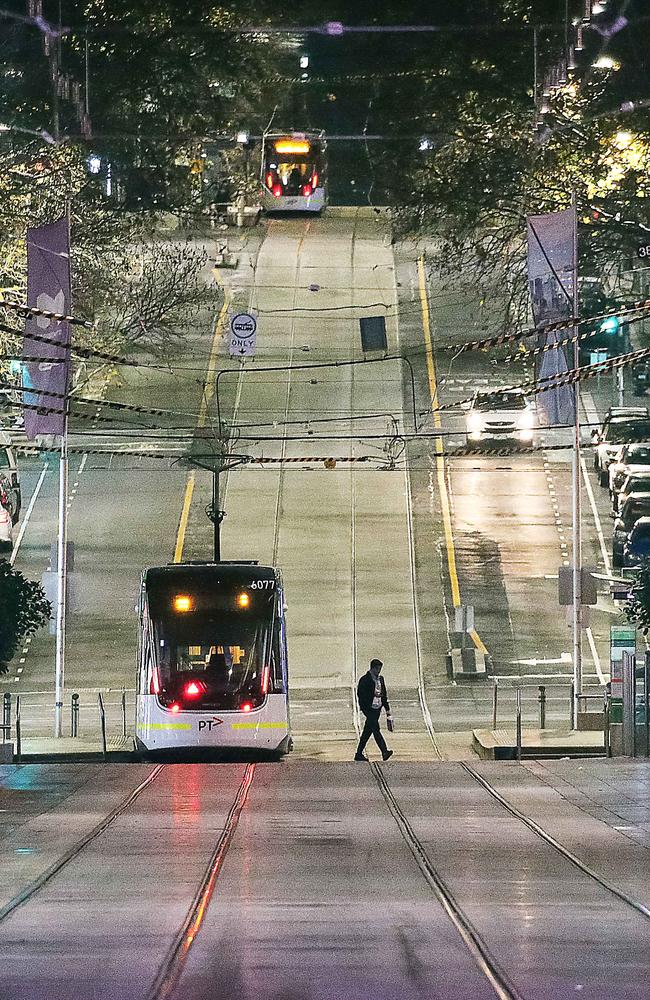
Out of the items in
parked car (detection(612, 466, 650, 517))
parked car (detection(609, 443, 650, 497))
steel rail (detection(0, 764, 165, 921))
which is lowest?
steel rail (detection(0, 764, 165, 921))

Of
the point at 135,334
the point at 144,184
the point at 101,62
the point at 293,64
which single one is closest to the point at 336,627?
the point at 135,334

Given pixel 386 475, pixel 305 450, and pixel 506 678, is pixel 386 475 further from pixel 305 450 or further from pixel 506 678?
pixel 506 678

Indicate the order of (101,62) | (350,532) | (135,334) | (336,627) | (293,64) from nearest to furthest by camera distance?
(336,627)
(350,532)
(135,334)
(101,62)
(293,64)

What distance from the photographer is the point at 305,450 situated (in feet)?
182

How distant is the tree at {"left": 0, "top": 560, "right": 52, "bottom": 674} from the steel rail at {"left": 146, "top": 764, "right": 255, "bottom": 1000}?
13325 millimetres

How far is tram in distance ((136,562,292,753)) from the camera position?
26.8 metres

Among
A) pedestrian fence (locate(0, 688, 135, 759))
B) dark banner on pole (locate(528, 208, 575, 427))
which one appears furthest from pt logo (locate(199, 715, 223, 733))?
dark banner on pole (locate(528, 208, 575, 427))

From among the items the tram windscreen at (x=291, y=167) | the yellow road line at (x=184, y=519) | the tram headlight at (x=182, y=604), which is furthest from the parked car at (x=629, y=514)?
the tram headlight at (x=182, y=604)

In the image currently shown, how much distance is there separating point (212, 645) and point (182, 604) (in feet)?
2.50

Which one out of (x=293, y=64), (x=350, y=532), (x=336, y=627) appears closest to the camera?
(x=336, y=627)

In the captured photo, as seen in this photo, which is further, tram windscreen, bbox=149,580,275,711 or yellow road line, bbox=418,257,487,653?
yellow road line, bbox=418,257,487,653

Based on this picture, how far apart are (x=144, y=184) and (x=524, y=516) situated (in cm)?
1649

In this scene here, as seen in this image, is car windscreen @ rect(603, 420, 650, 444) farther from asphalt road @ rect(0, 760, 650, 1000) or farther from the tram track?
the tram track

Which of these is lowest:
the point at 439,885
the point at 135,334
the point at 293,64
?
the point at 439,885
